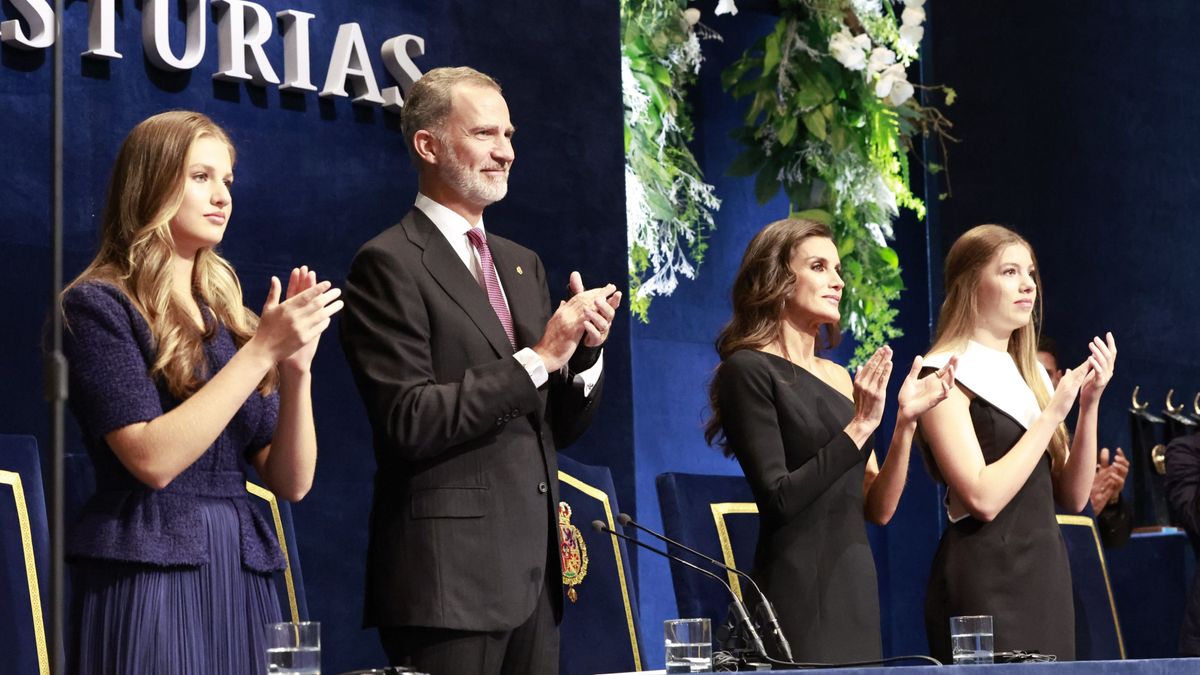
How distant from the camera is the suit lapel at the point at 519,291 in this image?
276 centimetres

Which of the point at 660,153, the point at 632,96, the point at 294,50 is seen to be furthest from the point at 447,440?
the point at 660,153

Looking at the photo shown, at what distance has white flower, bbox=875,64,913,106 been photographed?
198 inches

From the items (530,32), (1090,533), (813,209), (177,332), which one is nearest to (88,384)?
(177,332)

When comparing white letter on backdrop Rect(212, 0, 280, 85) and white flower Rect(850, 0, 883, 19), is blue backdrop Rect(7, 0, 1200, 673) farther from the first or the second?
white flower Rect(850, 0, 883, 19)

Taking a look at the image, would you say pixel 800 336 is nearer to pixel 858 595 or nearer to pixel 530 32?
pixel 858 595

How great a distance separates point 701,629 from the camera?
2484 mm

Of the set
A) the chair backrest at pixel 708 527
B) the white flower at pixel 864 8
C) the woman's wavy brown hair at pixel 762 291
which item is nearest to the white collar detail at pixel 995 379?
the woman's wavy brown hair at pixel 762 291

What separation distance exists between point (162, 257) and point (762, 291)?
52.4 inches

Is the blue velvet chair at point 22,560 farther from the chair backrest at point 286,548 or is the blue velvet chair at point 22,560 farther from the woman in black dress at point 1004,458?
the woman in black dress at point 1004,458

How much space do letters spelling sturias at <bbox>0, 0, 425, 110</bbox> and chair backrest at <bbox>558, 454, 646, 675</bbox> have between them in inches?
36.4

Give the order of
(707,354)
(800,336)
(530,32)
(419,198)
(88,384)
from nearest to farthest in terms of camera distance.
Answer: (88,384)
(419,198)
(800,336)
(530,32)
(707,354)

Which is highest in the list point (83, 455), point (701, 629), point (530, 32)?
point (530, 32)

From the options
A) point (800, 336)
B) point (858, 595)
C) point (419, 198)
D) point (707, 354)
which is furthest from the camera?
point (707, 354)

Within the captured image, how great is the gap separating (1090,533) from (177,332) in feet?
8.11
